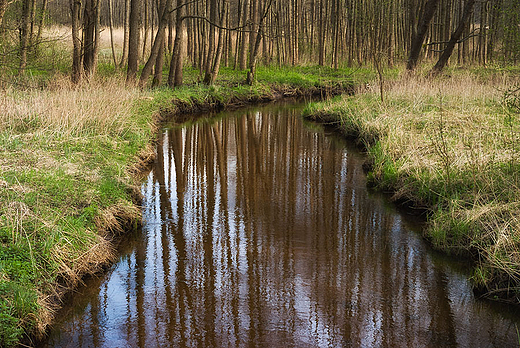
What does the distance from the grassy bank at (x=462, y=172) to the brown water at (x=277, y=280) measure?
35 cm

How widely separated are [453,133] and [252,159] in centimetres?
417

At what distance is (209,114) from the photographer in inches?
685

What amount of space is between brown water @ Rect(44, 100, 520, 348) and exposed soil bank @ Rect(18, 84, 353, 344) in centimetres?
16

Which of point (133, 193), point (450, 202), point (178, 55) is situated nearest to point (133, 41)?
point (178, 55)

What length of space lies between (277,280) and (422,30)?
14.0 meters

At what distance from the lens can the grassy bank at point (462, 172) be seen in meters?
5.26

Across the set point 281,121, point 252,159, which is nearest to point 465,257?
point 252,159

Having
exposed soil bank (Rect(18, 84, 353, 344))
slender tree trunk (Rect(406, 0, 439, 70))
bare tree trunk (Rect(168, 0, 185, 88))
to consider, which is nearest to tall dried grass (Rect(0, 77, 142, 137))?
exposed soil bank (Rect(18, 84, 353, 344))

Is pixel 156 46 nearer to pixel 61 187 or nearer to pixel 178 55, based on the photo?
pixel 178 55

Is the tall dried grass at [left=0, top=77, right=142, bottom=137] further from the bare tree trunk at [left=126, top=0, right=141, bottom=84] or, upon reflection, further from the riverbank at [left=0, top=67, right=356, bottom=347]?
the bare tree trunk at [left=126, top=0, right=141, bottom=84]

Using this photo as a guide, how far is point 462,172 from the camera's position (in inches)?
276

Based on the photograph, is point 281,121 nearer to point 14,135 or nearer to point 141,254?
point 14,135

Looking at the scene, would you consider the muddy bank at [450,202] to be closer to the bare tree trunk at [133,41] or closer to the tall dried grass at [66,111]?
the tall dried grass at [66,111]

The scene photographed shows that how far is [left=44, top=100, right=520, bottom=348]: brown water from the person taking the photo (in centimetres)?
439
